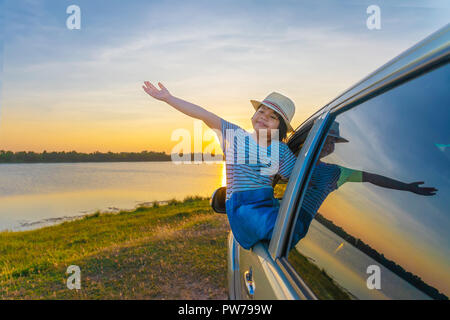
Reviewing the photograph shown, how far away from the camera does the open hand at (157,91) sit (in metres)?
2.35

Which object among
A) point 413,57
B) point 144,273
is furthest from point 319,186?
point 144,273

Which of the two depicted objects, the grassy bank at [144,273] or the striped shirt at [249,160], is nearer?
the striped shirt at [249,160]

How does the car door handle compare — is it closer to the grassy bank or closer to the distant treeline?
the distant treeline

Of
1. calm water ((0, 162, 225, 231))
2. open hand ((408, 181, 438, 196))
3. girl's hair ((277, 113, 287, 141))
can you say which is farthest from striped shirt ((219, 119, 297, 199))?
calm water ((0, 162, 225, 231))

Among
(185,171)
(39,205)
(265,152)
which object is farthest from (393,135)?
(185,171)

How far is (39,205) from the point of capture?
103ft

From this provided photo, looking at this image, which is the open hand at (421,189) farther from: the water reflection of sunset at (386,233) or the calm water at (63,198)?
the calm water at (63,198)

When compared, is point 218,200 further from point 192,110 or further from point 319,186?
point 319,186

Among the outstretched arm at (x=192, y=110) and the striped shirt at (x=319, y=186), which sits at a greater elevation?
the outstretched arm at (x=192, y=110)

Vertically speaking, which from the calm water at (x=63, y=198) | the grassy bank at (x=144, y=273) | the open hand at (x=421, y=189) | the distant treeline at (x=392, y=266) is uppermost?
the open hand at (x=421, y=189)

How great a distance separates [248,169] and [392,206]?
3.30 feet

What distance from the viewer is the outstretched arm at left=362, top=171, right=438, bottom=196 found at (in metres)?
0.99

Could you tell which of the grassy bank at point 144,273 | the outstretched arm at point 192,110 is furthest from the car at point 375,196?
the grassy bank at point 144,273

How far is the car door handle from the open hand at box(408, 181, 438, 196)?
3.02ft
